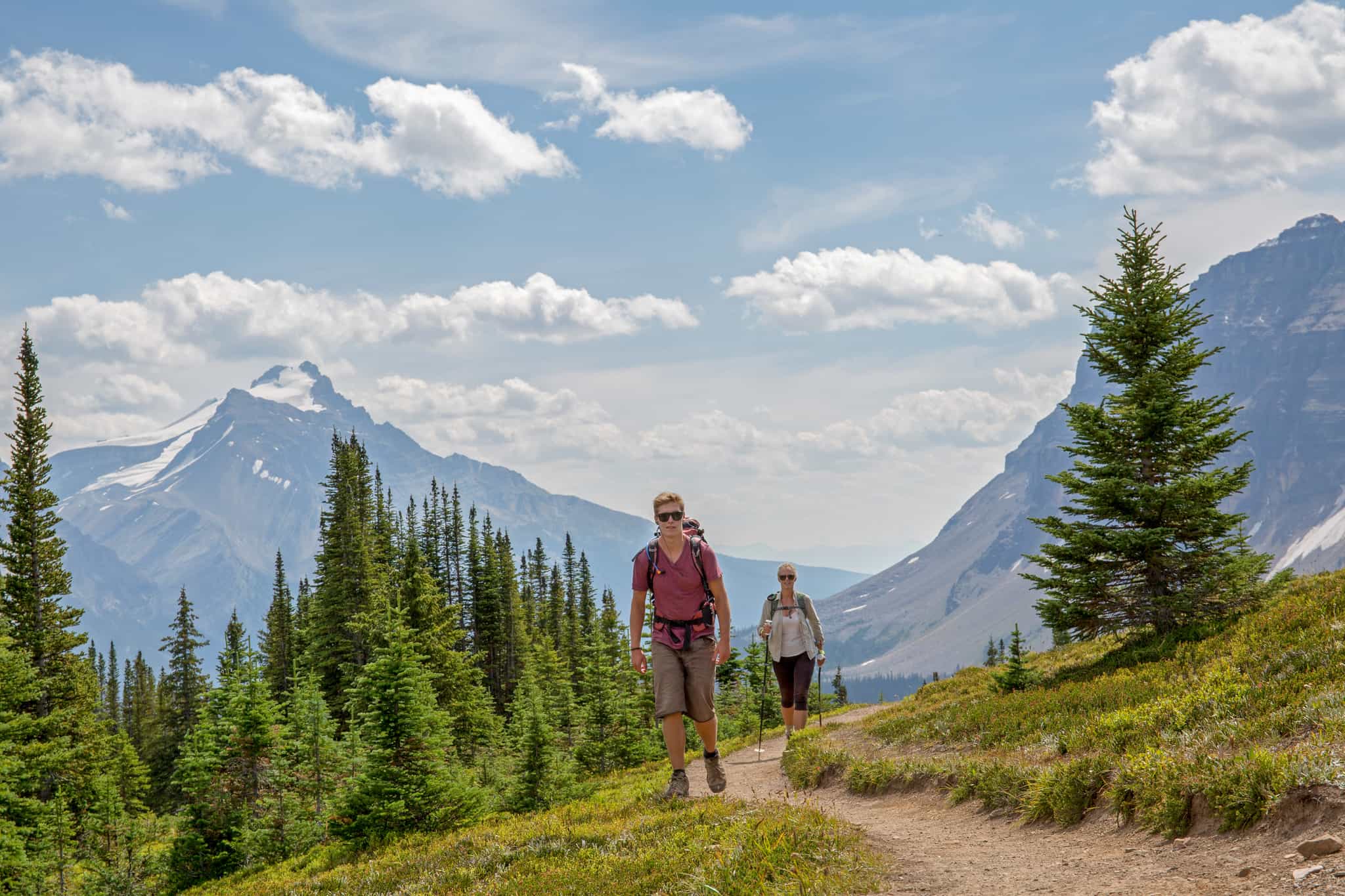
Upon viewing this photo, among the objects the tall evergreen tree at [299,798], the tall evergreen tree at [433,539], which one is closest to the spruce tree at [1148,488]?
the tall evergreen tree at [299,798]

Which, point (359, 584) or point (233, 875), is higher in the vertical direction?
point (359, 584)

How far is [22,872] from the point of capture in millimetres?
23859

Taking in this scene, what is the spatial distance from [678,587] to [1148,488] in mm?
11999

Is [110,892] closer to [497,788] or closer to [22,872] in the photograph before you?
[22,872]

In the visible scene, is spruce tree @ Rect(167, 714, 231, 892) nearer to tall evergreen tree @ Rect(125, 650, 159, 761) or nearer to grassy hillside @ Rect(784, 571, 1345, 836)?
grassy hillside @ Rect(784, 571, 1345, 836)

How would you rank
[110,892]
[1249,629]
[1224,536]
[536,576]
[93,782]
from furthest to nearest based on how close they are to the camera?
[536,576] < [93,782] < [110,892] < [1224,536] < [1249,629]

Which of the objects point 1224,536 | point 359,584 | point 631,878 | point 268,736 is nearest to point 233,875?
point 268,736

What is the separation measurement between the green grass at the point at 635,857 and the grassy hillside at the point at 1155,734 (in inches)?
92.4

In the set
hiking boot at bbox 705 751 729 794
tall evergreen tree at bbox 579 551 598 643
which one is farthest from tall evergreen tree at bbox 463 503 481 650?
hiking boot at bbox 705 751 729 794

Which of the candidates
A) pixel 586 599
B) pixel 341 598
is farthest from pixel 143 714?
pixel 341 598

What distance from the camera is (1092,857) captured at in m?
6.98

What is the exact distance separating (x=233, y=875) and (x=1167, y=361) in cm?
2460

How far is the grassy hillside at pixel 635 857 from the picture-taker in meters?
6.90

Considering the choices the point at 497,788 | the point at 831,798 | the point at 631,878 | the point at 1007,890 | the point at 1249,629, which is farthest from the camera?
the point at 497,788
